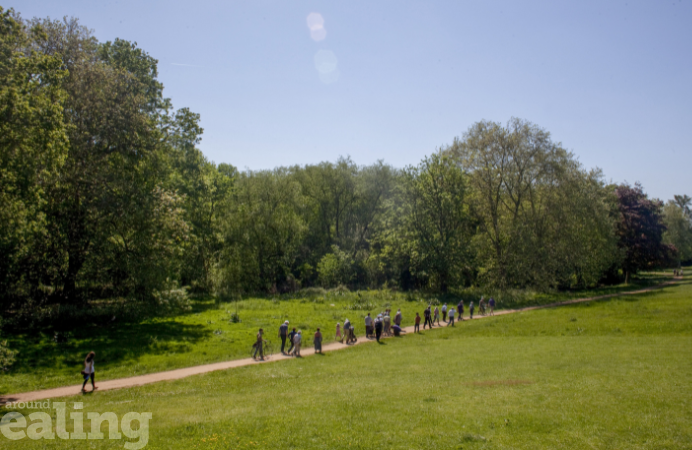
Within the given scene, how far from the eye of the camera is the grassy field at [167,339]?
20.6 meters

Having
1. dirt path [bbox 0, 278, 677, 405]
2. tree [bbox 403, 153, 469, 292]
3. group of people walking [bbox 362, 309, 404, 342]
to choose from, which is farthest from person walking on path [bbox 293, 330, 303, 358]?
tree [bbox 403, 153, 469, 292]

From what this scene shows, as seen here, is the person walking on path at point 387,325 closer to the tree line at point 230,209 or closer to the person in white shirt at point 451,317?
the person in white shirt at point 451,317

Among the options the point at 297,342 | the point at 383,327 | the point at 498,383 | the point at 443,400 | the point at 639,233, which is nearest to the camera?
the point at 443,400

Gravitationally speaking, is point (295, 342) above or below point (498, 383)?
above

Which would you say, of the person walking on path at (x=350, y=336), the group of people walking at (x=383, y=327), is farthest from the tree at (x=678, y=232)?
the person walking on path at (x=350, y=336)

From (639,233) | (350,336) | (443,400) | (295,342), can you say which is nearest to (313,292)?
(350,336)

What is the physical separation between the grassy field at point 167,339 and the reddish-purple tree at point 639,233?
2956 centimetres

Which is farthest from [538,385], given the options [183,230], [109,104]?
[109,104]

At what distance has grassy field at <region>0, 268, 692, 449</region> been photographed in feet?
35.0

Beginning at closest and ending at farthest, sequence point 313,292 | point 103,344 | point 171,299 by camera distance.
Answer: point 103,344 < point 171,299 < point 313,292

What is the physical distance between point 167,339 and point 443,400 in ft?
64.9

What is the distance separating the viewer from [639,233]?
6431 cm

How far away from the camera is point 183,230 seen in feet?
110

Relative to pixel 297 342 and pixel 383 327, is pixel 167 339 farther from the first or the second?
pixel 383 327
